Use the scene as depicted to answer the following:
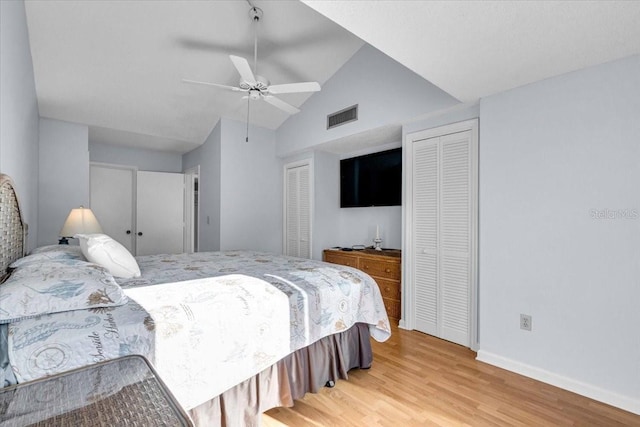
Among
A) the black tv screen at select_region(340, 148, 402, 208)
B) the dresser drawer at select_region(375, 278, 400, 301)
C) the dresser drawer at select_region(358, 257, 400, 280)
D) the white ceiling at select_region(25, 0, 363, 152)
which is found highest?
the white ceiling at select_region(25, 0, 363, 152)

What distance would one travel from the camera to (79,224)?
10.6 feet

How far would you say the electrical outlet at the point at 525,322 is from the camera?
2311 millimetres

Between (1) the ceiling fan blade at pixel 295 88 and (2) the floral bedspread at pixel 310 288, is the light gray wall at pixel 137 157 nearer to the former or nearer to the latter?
(2) the floral bedspread at pixel 310 288

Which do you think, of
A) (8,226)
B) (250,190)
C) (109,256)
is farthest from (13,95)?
(250,190)

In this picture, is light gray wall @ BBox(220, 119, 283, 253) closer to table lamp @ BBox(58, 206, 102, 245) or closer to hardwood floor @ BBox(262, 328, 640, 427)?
table lamp @ BBox(58, 206, 102, 245)

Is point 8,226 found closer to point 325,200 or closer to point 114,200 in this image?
point 325,200

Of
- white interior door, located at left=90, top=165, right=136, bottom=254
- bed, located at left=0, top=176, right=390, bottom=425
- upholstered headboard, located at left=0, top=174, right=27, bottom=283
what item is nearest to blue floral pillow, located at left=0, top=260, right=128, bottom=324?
bed, located at left=0, top=176, right=390, bottom=425

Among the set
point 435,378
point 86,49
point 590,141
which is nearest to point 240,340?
point 435,378

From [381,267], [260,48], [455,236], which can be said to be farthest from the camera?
[381,267]

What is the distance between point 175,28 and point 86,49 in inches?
35.6

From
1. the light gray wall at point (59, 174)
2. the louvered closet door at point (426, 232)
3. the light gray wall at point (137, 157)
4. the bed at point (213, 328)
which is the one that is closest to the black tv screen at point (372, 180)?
the louvered closet door at point (426, 232)

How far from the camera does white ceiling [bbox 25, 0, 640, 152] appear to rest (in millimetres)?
1616

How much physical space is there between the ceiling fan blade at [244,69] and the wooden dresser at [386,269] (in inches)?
88.6

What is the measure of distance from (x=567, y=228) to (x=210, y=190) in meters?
4.25
